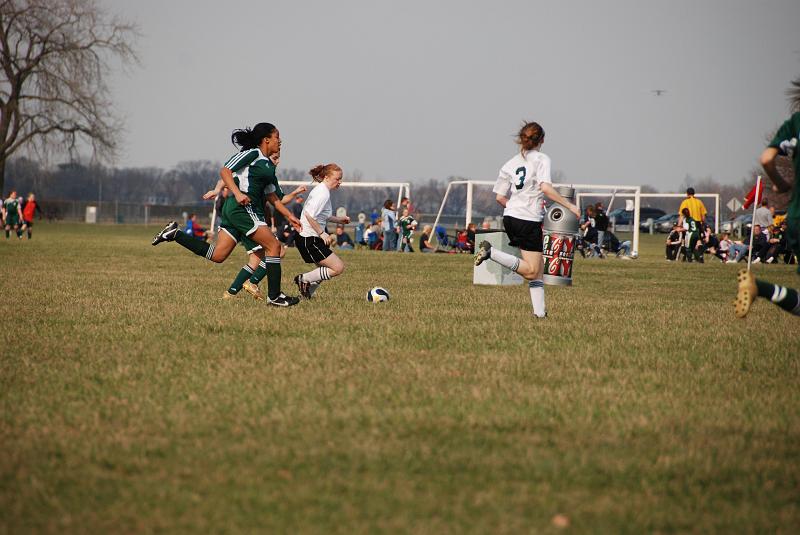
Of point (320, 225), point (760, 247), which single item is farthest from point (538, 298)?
point (760, 247)

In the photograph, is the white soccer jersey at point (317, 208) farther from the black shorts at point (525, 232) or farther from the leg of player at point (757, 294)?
the leg of player at point (757, 294)

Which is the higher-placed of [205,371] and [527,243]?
[527,243]

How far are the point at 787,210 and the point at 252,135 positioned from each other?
20.6 feet

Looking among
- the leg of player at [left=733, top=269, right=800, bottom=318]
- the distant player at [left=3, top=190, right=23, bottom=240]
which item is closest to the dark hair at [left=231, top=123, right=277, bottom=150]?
the leg of player at [left=733, top=269, right=800, bottom=318]

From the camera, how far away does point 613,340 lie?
8.78 m

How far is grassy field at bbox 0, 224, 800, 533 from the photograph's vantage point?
3752mm

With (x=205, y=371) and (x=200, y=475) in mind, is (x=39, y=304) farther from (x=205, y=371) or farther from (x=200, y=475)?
(x=200, y=475)

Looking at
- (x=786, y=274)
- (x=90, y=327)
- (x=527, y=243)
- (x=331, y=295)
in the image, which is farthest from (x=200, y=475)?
(x=786, y=274)

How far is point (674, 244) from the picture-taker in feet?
103

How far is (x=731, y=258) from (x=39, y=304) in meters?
25.0

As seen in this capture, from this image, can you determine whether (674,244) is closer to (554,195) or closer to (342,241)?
(342,241)

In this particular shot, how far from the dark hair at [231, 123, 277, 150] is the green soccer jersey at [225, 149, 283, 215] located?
17 centimetres

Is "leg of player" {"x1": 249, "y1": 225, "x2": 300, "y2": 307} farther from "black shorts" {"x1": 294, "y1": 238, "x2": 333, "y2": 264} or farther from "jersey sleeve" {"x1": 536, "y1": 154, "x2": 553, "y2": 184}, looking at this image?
"jersey sleeve" {"x1": 536, "y1": 154, "x2": 553, "y2": 184}

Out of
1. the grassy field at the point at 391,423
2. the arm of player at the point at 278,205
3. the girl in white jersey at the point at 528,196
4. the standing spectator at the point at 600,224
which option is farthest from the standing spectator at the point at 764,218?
the arm of player at the point at 278,205
